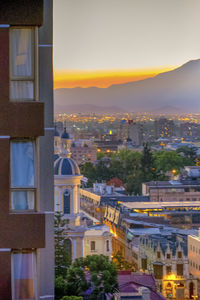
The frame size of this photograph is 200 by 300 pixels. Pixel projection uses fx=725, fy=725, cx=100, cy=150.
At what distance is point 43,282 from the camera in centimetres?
148

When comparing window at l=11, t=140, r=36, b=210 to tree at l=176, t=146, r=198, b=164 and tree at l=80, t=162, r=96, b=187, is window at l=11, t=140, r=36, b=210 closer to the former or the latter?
tree at l=80, t=162, r=96, b=187

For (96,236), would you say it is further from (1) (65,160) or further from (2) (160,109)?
(2) (160,109)

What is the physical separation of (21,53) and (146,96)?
76.4 feet

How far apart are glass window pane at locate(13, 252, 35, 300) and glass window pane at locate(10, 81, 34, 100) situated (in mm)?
308

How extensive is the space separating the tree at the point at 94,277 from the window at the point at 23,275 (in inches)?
134

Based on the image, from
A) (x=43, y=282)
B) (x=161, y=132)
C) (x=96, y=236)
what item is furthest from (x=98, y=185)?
(x=43, y=282)

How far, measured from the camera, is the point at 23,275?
1.43 metres

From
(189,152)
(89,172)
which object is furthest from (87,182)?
(189,152)

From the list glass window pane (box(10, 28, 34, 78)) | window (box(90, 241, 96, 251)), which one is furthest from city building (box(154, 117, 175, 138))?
glass window pane (box(10, 28, 34, 78))

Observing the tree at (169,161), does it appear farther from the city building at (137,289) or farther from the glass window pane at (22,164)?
the glass window pane at (22,164)

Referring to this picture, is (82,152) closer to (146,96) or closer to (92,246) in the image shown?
(146,96)

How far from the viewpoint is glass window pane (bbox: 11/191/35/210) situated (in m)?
1.41

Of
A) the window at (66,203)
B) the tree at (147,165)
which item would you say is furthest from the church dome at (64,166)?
the tree at (147,165)

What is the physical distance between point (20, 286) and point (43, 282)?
0.22 ft
